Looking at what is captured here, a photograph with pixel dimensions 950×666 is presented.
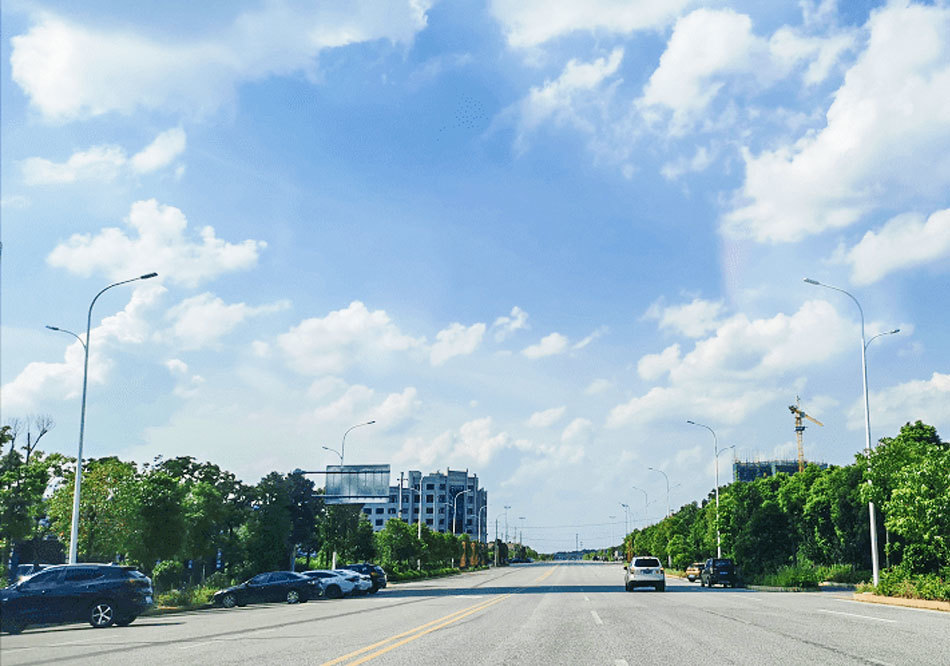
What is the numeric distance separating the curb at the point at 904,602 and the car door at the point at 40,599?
23633 millimetres

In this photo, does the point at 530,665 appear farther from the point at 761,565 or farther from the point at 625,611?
the point at 761,565

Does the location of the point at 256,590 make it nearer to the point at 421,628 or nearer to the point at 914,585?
the point at 421,628

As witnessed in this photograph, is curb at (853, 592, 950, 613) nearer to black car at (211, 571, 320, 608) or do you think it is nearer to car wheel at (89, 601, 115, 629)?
black car at (211, 571, 320, 608)

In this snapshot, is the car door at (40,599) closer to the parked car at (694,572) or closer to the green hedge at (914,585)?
the green hedge at (914,585)

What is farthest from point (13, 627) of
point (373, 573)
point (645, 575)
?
point (373, 573)

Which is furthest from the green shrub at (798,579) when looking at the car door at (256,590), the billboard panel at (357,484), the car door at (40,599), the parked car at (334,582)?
the car door at (40,599)

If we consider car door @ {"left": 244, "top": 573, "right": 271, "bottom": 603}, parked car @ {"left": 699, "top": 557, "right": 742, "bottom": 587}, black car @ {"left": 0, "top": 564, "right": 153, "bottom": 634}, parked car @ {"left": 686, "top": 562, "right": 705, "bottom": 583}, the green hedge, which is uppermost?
black car @ {"left": 0, "top": 564, "right": 153, "bottom": 634}

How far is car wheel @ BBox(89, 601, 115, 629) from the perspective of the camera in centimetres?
2142

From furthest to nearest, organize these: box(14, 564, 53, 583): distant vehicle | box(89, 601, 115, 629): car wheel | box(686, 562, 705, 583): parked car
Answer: box(686, 562, 705, 583): parked car, box(89, 601, 115, 629): car wheel, box(14, 564, 53, 583): distant vehicle

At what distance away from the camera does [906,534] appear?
30.1m

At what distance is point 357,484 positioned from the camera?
60.6m

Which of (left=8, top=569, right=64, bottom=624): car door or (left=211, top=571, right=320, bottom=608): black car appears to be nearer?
(left=8, top=569, right=64, bottom=624): car door

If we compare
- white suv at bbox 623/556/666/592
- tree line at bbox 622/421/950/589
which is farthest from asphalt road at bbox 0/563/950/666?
white suv at bbox 623/556/666/592

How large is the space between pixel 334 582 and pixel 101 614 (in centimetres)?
1916
